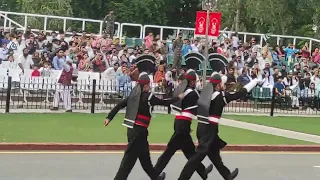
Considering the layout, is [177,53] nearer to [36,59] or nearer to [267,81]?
[267,81]

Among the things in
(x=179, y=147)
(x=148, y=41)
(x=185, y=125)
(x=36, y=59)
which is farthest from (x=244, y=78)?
(x=185, y=125)

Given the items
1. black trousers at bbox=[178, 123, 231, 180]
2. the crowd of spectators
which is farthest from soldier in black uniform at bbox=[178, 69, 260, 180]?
the crowd of spectators

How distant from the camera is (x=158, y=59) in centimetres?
2594

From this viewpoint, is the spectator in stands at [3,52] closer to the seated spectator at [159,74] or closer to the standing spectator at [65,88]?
the standing spectator at [65,88]

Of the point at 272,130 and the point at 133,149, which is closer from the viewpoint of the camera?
the point at 133,149

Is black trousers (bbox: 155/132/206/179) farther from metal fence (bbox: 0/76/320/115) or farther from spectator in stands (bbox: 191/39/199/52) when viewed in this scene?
spectator in stands (bbox: 191/39/199/52)

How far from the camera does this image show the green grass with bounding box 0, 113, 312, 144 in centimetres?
1534

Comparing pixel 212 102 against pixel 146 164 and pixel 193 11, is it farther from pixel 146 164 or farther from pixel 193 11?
pixel 193 11

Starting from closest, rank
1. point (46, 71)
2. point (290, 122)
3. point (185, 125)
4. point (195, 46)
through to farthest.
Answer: point (185, 125) < point (290, 122) < point (46, 71) < point (195, 46)

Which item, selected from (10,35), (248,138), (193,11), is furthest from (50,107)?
(193,11)

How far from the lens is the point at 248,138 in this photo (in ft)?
56.7

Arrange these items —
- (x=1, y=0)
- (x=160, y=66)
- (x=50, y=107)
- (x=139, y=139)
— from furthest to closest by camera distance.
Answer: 1. (x=1, y=0)
2. (x=160, y=66)
3. (x=50, y=107)
4. (x=139, y=139)

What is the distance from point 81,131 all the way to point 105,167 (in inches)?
171

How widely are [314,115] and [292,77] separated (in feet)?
8.24
